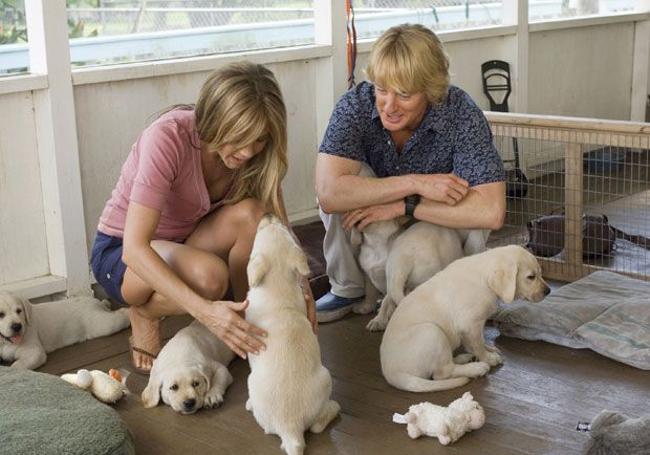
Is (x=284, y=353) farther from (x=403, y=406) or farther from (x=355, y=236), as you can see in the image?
(x=355, y=236)

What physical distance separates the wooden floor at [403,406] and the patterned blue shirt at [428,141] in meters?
0.64

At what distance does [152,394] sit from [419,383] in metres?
0.85

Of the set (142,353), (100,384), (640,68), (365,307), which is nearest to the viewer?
(100,384)

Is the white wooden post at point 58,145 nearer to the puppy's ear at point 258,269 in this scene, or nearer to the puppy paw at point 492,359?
the puppy's ear at point 258,269

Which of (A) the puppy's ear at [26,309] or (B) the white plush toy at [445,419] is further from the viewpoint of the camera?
(A) the puppy's ear at [26,309]

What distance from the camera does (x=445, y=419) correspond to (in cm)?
298

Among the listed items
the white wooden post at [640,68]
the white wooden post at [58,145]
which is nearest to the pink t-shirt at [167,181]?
the white wooden post at [58,145]

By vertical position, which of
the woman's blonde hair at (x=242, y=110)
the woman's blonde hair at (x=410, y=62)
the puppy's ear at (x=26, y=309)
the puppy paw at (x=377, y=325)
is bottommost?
the puppy paw at (x=377, y=325)

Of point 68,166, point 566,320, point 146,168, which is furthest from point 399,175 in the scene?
point 68,166

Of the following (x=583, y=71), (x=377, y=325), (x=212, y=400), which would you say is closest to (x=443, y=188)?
(x=377, y=325)

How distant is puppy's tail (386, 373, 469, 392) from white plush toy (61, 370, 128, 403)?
89cm

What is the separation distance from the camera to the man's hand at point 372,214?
385cm

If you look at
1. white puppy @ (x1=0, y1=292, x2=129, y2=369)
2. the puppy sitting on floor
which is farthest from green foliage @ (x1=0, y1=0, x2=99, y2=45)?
the puppy sitting on floor

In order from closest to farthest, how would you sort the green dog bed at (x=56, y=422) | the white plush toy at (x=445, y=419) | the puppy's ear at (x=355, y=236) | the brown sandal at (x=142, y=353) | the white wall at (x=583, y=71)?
the green dog bed at (x=56, y=422)
the white plush toy at (x=445, y=419)
the brown sandal at (x=142, y=353)
the puppy's ear at (x=355, y=236)
the white wall at (x=583, y=71)
